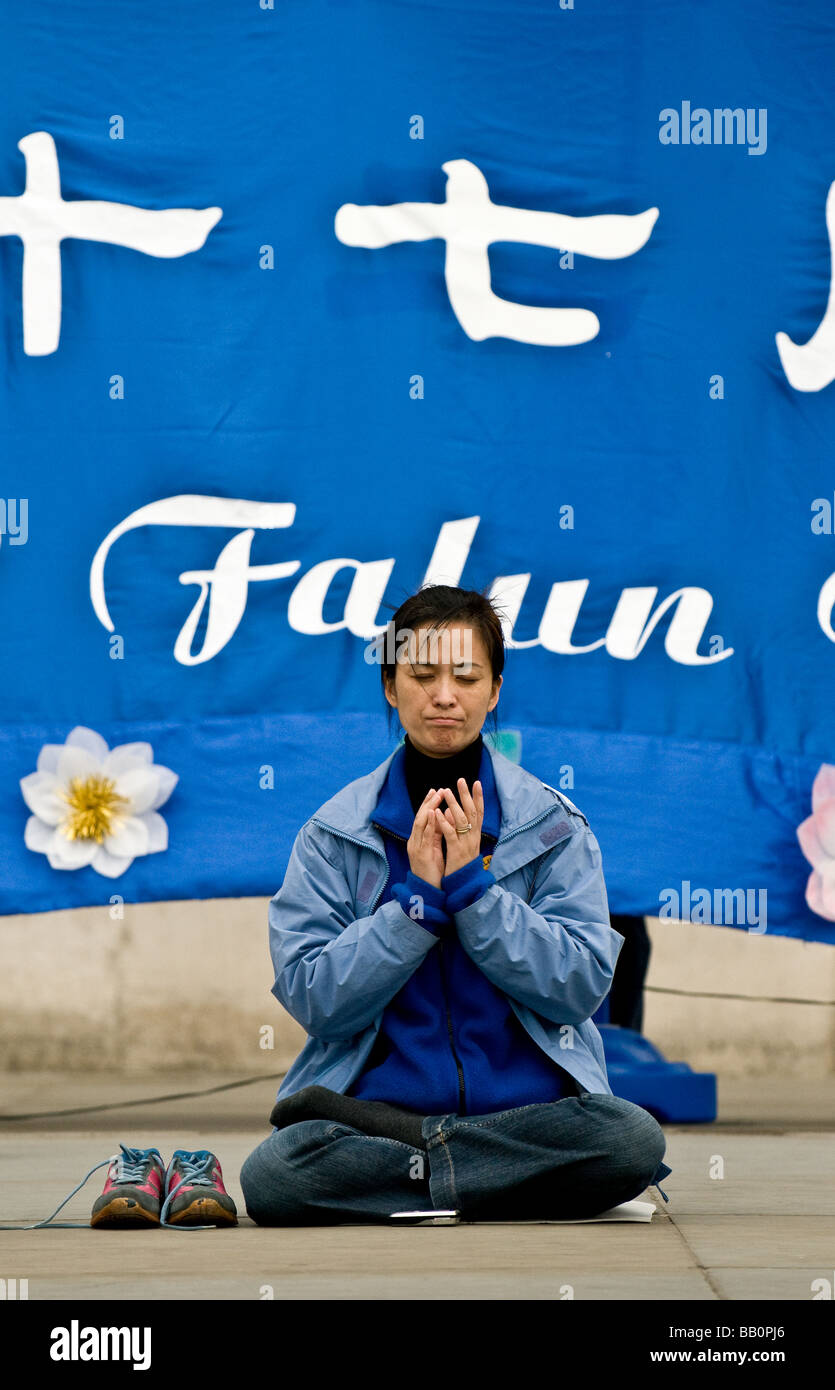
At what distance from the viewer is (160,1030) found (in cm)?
689

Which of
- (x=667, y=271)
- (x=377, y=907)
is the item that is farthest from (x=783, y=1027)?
(x=377, y=907)

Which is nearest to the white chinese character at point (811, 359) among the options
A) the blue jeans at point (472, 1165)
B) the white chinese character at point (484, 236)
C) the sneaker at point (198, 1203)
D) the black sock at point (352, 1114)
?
the white chinese character at point (484, 236)

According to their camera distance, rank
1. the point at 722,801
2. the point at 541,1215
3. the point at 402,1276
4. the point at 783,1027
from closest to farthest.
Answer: the point at 402,1276 → the point at 541,1215 → the point at 722,801 → the point at 783,1027

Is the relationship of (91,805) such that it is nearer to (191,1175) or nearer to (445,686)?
(191,1175)

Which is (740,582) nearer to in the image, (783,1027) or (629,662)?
(629,662)

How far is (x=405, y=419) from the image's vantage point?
16.1 feet

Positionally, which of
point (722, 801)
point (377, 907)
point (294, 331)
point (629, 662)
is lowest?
point (377, 907)

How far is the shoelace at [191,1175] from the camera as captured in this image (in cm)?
309

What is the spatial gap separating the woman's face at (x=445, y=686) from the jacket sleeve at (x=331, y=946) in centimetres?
26

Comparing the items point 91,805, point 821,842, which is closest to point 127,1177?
point 91,805

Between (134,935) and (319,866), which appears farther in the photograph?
(134,935)

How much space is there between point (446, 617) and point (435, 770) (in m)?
0.27

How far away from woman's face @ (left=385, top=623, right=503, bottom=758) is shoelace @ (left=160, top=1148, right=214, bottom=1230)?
81cm

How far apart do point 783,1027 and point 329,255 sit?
11.2 feet
